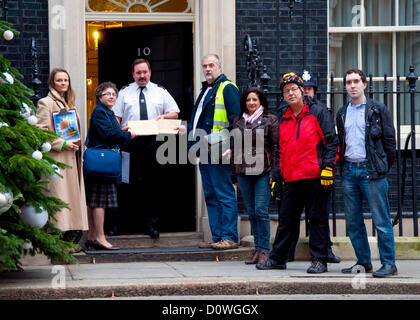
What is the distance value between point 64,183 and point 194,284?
213 cm

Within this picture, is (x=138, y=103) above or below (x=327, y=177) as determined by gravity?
above

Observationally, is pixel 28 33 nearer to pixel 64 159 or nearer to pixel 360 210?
pixel 64 159

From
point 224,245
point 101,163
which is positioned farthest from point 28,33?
point 224,245

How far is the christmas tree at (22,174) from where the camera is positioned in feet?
24.8

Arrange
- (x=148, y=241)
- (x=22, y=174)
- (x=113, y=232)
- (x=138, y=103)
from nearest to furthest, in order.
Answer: (x=22, y=174), (x=138, y=103), (x=148, y=241), (x=113, y=232)

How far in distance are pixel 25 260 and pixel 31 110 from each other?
1768 mm

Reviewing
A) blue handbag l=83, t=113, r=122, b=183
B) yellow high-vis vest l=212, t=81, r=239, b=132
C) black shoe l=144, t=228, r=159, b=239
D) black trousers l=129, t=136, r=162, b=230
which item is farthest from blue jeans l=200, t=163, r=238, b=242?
blue handbag l=83, t=113, r=122, b=183

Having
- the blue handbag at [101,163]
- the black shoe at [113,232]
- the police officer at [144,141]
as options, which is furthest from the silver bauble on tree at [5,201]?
the black shoe at [113,232]

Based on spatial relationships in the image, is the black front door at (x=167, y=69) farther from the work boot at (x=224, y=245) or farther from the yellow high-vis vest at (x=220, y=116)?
the yellow high-vis vest at (x=220, y=116)

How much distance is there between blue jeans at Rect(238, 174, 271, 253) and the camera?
29.2 feet

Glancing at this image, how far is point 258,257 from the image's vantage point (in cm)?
902

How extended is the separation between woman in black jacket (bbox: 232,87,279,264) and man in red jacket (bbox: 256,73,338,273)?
39 cm

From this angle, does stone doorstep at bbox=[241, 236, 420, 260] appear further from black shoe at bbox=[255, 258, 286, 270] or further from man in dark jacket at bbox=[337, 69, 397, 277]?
man in dark jacket at bbox=[337, 69, 397, 277]

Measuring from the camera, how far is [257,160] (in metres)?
8.88
